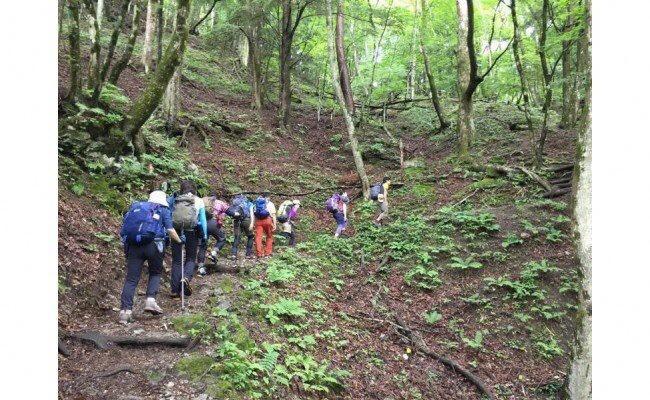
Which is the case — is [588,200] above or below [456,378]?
above

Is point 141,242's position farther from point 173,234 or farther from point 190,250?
point 190,250

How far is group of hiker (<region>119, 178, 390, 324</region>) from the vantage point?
605 cm

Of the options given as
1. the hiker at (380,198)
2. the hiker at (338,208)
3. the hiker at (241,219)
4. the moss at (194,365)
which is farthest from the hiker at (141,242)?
the hiker at (380,198)

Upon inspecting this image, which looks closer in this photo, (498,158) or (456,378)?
(456,378)

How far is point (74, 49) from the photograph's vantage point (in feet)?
31.5

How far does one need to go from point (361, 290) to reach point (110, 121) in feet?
22.6

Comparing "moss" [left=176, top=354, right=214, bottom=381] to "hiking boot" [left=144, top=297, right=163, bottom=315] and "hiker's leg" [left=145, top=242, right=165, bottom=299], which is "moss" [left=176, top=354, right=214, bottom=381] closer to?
"hiking boot" [left=144, top=297, right=163, bottom=315]

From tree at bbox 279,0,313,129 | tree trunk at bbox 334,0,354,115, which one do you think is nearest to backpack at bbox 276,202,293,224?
tree trunk at bbox 334,0,354,115

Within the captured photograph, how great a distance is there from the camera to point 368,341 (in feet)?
25.8

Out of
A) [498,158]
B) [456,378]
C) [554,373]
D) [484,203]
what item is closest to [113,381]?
[456,378]

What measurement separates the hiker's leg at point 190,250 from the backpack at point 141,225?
154 cm

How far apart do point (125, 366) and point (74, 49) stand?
7.59 m

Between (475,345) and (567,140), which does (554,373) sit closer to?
(475,345)

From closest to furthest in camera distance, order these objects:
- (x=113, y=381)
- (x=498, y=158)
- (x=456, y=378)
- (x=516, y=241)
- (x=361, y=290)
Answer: (x=113, y=381) < (x=456, y=378) < (x=361, y=290) < (x=516, y=241) < (x=498, y=158)
